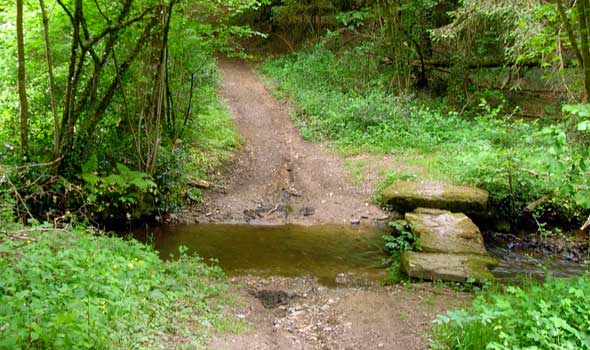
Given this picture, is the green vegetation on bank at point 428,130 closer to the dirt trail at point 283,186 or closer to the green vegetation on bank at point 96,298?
the dirt trail at point 283,186

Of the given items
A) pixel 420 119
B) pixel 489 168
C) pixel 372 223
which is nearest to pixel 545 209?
pixel 489 168

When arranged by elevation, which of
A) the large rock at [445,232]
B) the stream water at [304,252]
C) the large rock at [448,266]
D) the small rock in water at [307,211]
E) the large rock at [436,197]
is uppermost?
the large rock at [436,197]

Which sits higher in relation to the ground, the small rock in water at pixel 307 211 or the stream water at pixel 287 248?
the small rock in water at pixel 307 211

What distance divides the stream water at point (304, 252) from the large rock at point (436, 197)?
796 mm

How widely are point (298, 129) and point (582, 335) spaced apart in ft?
37.3

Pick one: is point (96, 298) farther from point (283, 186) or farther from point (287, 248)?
point (283, 186)

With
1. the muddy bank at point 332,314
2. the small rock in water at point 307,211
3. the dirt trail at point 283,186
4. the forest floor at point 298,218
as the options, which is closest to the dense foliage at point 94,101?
the dirt trail at point 283,186

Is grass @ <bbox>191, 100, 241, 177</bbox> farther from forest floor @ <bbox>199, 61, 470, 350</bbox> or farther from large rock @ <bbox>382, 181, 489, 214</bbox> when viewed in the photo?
large rock @ <bbox>382, 181, 489, 214</bbox>

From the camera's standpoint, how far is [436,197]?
31.3 ft

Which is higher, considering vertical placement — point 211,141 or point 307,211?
point 211,141

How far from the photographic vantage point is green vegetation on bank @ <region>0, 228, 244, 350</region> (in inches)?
137

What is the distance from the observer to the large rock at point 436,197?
9414 mm

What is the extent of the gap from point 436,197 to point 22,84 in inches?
287

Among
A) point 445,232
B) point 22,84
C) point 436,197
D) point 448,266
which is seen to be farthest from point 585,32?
point 22,84
